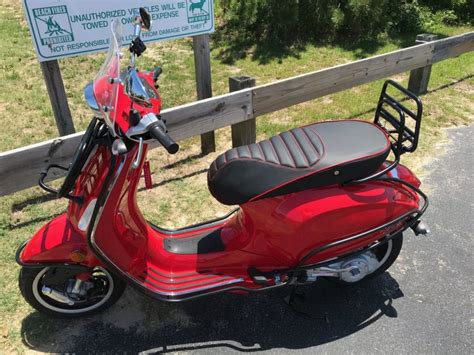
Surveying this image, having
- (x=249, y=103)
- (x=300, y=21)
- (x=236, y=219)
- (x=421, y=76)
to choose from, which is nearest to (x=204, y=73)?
(x=249, y=103)

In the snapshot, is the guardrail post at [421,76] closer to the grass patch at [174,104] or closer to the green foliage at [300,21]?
the grass patch at [174,104]

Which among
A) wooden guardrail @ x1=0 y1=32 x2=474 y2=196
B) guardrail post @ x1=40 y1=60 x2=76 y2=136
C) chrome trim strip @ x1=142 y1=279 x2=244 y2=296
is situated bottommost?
chrome trim strip @ x1=142 y1=279 x2=244 y2=296

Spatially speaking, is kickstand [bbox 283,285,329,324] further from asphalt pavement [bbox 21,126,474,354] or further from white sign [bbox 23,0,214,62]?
white sign [bbox 23,0,214,62]

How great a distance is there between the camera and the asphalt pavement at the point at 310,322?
8.64 ft

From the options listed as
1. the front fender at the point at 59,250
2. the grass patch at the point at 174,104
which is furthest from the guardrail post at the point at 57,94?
the front fender at the point at 59,250

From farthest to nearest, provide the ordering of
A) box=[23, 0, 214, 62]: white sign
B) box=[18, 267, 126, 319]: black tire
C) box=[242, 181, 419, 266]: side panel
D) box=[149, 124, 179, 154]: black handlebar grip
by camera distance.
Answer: box=[23, 0, 214, 62]: white sign, box=[18, 267, 126, 319]: black tire, box=[242, 181, 419, 266]: side panel, box=[149, 124, 179, 154]: black handlebar grip

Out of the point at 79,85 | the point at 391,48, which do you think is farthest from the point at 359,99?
the point at 79,85

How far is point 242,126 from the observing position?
4.48 m

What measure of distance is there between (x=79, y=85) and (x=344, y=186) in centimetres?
516

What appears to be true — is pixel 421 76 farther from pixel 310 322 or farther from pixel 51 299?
pixel 51 299

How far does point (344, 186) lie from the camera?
2.45 metres

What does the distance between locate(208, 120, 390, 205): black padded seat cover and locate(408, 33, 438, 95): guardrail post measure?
12.8ft

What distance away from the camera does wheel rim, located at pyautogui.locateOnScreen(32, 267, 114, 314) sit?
8.50ft

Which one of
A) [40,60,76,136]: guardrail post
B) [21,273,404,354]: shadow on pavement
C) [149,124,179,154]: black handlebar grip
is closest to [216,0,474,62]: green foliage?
[40,60,76,136]: guardrail post
